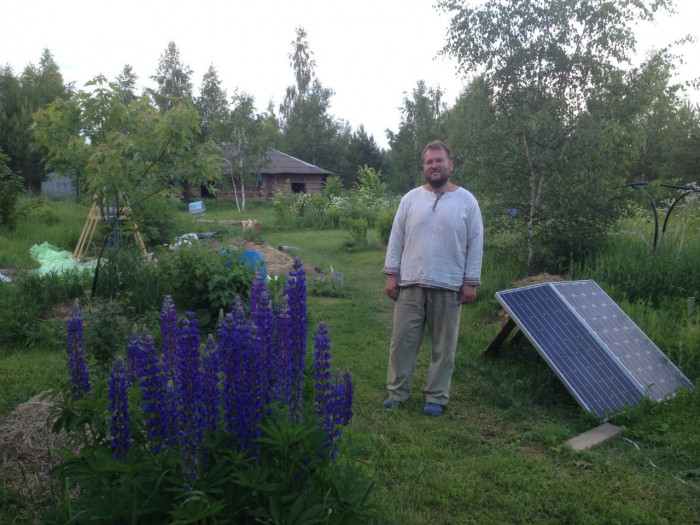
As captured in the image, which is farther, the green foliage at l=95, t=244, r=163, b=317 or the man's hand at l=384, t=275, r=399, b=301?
the green foliage at l=95, t=244, r=163, b=317

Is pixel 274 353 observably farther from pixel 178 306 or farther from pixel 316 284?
pixel 316 284

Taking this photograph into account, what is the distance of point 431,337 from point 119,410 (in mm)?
3002

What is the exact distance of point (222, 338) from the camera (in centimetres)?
215

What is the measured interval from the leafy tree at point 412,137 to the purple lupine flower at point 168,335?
38423 mm

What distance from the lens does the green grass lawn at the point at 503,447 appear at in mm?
3137

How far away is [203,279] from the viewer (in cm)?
688

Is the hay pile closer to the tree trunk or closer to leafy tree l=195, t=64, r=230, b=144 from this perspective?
the tree trunk

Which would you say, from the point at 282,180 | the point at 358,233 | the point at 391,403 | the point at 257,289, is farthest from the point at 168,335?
the point at 282,180

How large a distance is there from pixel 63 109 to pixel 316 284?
15.1ft

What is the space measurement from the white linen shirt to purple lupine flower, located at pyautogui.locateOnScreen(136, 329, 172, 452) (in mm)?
2723

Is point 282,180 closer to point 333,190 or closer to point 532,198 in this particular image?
point 333,190

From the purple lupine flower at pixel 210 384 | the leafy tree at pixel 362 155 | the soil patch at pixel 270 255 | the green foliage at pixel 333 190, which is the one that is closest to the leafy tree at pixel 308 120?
the leafy tree at pixel 362 155

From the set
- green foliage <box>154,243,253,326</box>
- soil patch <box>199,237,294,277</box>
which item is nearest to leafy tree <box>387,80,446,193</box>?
soil patch <box>199,237,294,277</box>

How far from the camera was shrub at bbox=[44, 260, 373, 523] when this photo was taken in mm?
1999
